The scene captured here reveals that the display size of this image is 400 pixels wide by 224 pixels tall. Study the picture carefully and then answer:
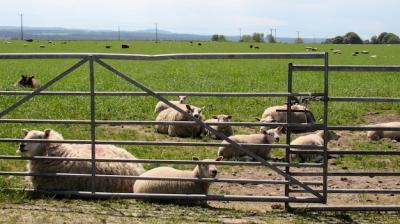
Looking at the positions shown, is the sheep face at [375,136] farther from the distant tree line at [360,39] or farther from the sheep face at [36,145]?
the distant tree line at [360,39]

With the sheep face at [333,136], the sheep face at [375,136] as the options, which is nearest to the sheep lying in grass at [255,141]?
the sheep face at [333,136]

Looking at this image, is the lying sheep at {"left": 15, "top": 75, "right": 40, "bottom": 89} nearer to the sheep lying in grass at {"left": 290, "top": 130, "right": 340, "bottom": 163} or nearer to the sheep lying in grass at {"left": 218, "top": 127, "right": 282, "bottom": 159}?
the sheep lying in grass at {"left": 218, "top": 127, "right": 282, "bottom": 159}

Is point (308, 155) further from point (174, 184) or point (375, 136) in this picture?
point (174, 184)

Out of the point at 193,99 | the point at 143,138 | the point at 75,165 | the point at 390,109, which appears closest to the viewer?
the point at 75,165

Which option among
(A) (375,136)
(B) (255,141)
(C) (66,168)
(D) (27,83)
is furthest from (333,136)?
(D) (27,83)

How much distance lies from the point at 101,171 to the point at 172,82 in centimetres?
1822

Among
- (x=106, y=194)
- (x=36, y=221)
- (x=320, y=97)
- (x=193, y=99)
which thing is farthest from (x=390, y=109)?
(x=36, y=221)

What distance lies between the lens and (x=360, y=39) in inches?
5650

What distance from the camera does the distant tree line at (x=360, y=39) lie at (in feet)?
461

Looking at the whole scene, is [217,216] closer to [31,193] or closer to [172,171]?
[172,171]

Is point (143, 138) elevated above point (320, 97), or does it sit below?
below

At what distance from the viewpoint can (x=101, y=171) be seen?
955cm

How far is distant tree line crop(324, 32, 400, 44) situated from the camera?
140 m

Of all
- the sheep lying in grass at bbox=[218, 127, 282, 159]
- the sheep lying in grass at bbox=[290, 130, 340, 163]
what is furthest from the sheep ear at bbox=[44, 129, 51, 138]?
the sheep lying in grass at bbox=[290, 130, 340, 163]
